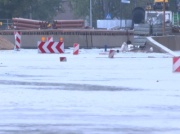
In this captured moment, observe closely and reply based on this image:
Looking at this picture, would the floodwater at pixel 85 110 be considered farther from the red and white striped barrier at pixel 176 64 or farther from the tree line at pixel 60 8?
the tree line at pixel 60 8

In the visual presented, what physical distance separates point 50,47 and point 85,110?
1196 inches

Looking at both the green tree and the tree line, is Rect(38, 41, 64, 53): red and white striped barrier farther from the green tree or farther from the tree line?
the tree line

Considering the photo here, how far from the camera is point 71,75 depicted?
89.5 ft

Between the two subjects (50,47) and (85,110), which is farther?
(50,47)

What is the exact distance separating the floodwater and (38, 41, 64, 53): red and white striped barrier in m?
24.1

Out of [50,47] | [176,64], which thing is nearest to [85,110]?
[176,64]

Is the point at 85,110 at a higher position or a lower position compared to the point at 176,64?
higher

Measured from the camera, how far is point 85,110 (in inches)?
679

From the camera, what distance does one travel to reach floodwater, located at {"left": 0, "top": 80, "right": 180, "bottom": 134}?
47.7ft

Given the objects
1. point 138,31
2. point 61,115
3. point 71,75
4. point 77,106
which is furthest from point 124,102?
point 138,31

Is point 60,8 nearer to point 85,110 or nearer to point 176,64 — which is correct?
point 176,64

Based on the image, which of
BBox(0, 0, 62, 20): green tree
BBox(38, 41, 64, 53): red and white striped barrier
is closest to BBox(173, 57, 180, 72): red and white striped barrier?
BBox(38, 41, 64, 53): red and white striped barrier

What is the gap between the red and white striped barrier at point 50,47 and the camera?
47.3 meters

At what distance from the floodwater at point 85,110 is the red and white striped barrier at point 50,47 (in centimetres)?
2405
